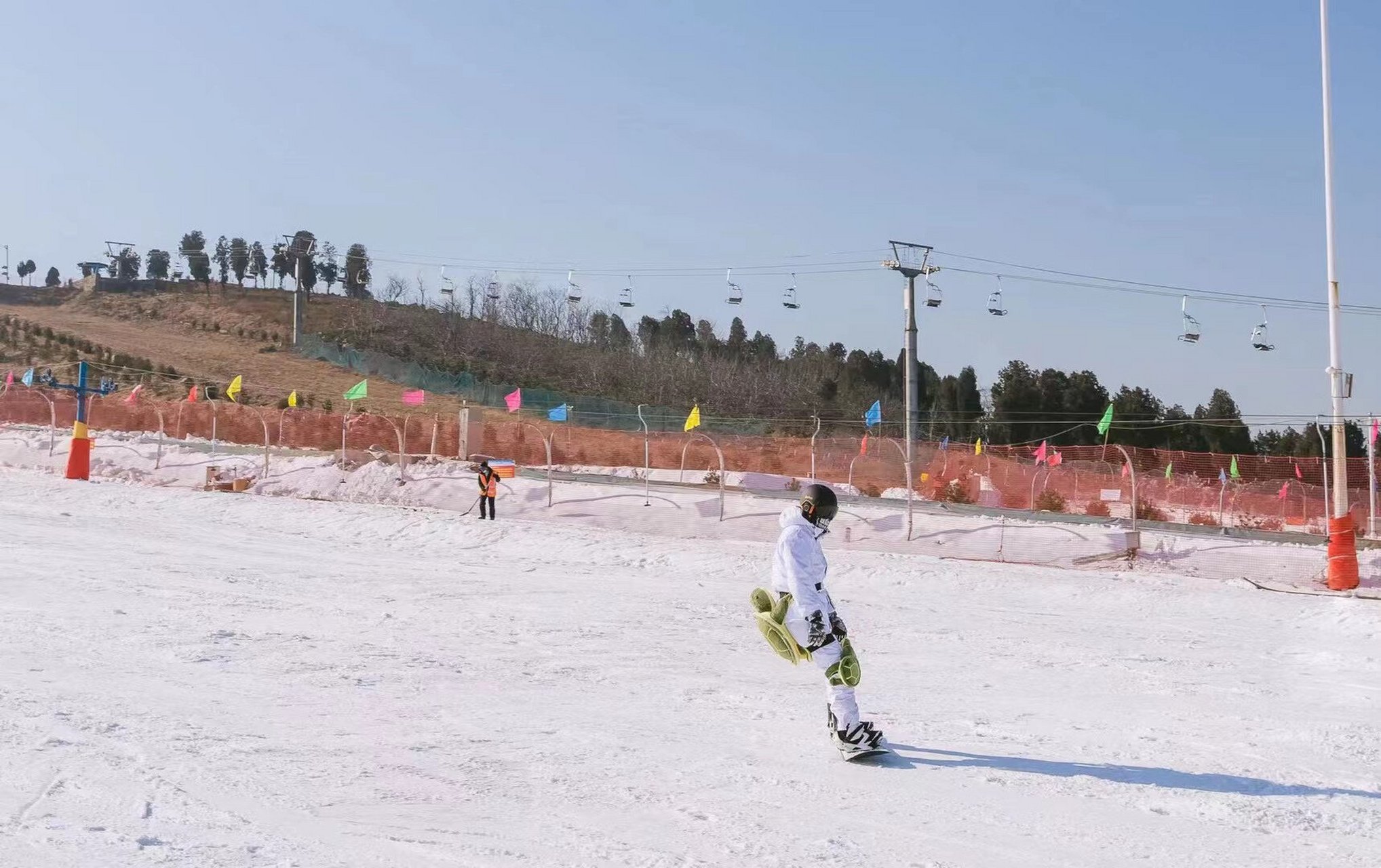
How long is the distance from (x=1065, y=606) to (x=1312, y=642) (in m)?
3.40

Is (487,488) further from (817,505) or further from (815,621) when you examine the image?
(815,621)

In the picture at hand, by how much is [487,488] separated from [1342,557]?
1565 cm

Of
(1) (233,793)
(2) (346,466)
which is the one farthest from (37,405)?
(1) (233,793)

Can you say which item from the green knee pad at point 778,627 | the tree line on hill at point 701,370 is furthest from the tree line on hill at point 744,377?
the green knee pad at point 778,627

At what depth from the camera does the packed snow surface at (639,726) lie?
5.78m

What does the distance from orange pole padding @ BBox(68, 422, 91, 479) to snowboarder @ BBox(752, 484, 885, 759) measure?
2751 centimetres

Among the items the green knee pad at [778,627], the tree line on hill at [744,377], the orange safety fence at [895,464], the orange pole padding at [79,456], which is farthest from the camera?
the tree line on hill at [744,377]

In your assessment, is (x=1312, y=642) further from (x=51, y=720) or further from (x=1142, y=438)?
(x=1142, y=438)

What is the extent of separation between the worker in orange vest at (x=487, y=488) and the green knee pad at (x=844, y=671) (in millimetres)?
17449

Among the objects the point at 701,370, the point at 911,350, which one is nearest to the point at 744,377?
the point at 701,370

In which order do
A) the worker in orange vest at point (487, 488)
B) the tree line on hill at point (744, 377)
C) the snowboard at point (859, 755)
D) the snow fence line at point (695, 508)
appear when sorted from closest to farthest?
the snowboard at point (859, 755)
the snow fence line at point (695, 508)
the worker in orange vest at point (487, 488)
the tree line on hill at point (744, 377)

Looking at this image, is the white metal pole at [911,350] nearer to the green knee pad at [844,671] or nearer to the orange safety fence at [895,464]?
the orange safety fence at [895,464]

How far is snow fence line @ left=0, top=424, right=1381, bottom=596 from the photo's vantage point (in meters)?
19.1

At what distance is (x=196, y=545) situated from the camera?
19328mm
